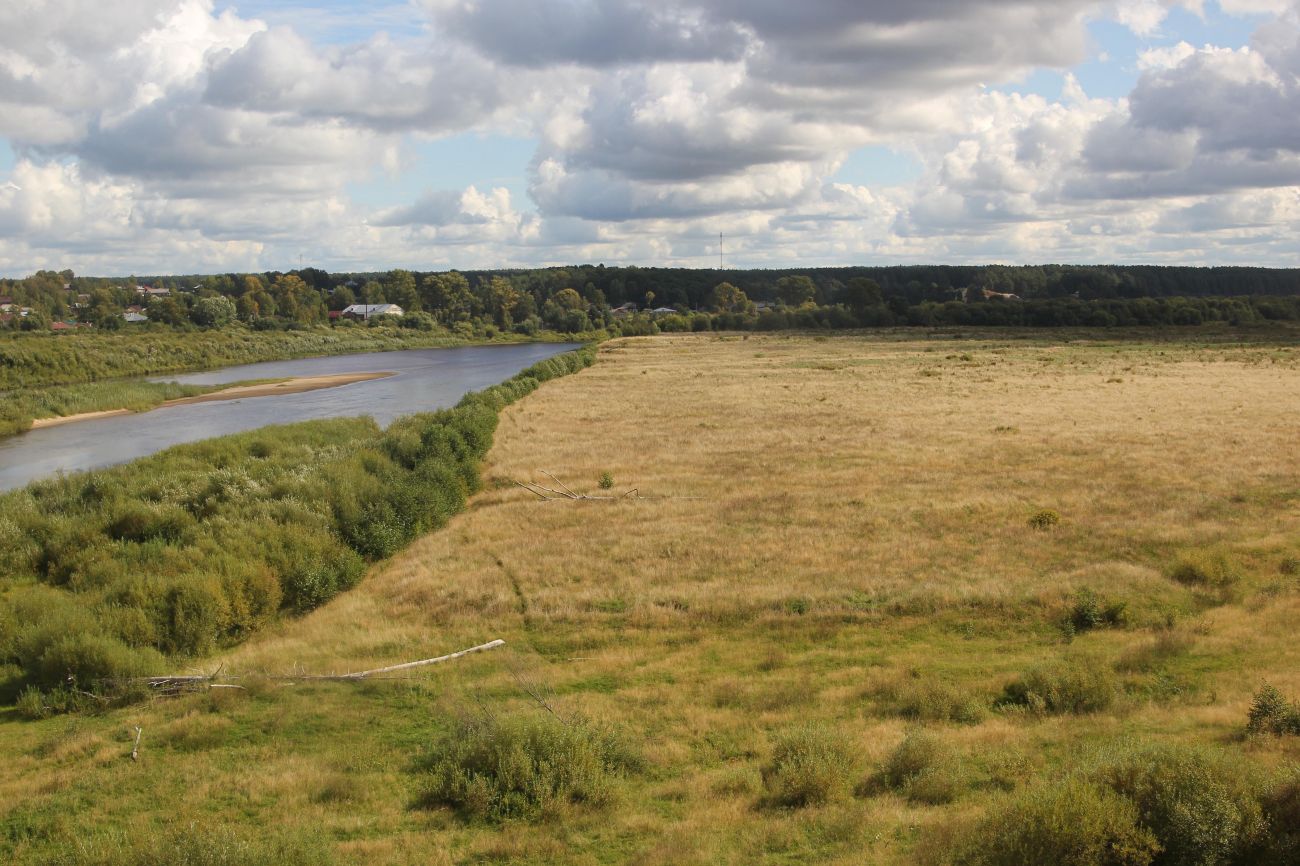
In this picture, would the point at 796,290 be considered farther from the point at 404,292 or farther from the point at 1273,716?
the point at 1273,716

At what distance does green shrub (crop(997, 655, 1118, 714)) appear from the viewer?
1189 cm

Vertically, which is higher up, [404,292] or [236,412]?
[404,292]

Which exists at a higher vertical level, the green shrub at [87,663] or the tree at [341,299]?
the tree at [341,299]

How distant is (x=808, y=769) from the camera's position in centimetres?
998

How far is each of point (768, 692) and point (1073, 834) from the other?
6202mm

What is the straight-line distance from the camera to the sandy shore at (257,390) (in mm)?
63250

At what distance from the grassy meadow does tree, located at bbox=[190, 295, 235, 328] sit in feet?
394

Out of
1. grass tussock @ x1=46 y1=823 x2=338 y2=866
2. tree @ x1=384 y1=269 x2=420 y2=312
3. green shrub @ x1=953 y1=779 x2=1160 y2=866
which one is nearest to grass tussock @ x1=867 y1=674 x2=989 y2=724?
green shrub @ x1=953 y1=779 x2=1160 y2=866

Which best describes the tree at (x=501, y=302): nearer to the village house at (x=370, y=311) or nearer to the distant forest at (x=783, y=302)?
the distant forest at (x=783, y=302)

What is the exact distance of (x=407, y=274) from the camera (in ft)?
602

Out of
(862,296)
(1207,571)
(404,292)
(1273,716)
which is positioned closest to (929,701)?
(1273,716)

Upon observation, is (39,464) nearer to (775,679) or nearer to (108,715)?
(108,715)

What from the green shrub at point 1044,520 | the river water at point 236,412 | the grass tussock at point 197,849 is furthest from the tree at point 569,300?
the grass tussock at point 197,849

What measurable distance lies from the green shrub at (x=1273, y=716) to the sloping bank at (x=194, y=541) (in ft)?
51.6
